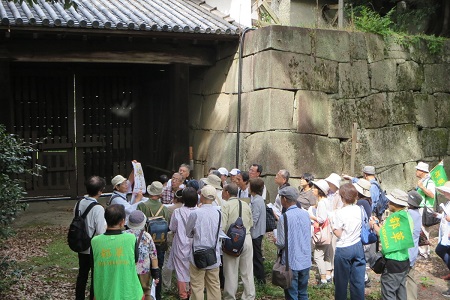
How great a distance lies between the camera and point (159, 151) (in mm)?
13586

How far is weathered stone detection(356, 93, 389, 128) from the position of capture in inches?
474

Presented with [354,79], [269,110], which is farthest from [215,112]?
[354,79]

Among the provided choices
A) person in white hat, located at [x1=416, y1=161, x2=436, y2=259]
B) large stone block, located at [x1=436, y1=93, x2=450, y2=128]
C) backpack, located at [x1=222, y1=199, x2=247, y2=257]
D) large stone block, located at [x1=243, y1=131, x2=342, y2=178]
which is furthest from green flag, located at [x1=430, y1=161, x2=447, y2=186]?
backpack, located at [x1=222, y1=199, x2=247, y2=257]

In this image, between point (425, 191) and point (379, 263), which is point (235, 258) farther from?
point (425, 191)

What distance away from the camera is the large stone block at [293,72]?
423 inches

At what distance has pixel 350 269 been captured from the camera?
642cm

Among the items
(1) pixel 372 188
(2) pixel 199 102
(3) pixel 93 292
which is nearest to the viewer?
(3) pixel 93 292

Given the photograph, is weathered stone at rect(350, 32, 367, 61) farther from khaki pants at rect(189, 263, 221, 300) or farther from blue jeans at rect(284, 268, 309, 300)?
khaki pants at rect(189, 263, 221, 300)

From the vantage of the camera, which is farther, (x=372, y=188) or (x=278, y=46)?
(x=278, y=46)

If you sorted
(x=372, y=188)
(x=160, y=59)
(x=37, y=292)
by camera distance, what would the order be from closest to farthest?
1. (x=37, y=292)
2. (x=372, y=188)
3. (x=160, y=59)

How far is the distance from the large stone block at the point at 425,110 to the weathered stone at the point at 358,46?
6.44 ft

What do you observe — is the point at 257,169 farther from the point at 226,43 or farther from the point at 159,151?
the point at 159,151

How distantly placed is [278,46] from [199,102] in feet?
10.3

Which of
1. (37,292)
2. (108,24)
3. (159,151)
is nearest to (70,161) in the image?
(159,151)
